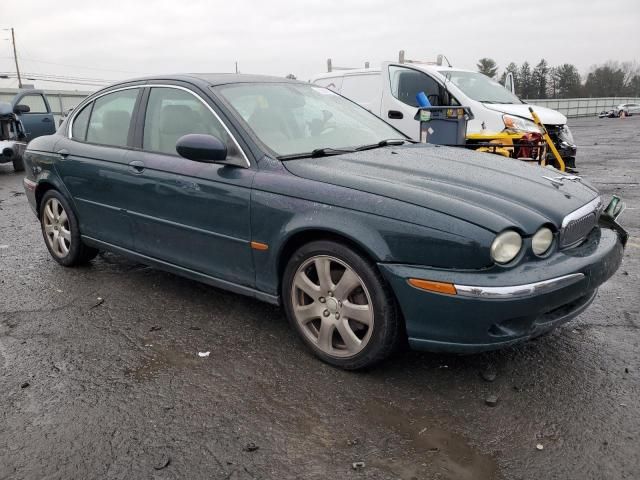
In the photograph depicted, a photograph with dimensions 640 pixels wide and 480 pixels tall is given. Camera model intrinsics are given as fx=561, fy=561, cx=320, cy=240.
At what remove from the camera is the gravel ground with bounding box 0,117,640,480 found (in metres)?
2.38

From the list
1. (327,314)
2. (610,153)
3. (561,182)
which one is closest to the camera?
(327,314)

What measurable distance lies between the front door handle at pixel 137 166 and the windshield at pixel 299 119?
2.57 ft

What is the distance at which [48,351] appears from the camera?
346 cm

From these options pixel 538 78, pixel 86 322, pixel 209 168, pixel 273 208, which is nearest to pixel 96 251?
pixel 86 322

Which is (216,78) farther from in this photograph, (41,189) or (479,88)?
(479,88)

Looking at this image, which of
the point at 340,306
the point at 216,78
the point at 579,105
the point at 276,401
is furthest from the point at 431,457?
the point at 579,105

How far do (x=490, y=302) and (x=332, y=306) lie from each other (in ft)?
2.90

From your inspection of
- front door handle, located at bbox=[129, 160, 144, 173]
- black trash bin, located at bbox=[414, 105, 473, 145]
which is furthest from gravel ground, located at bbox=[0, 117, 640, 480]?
black trash bin, located at bbox=[414, 105, 473, 145]

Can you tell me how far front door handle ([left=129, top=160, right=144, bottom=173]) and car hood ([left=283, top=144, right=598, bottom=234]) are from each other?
49.8 inches

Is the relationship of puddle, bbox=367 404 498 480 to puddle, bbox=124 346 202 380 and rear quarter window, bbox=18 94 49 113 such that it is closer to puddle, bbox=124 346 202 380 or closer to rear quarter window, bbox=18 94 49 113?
puddle, bbox=124 346 202 380

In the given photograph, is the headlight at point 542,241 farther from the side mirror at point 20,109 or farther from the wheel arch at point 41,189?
the side mirror at point 20,109

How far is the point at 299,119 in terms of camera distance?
3848 millimetres

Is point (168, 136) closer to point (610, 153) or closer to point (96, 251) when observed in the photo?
point (96, 251)

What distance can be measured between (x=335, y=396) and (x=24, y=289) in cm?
301
